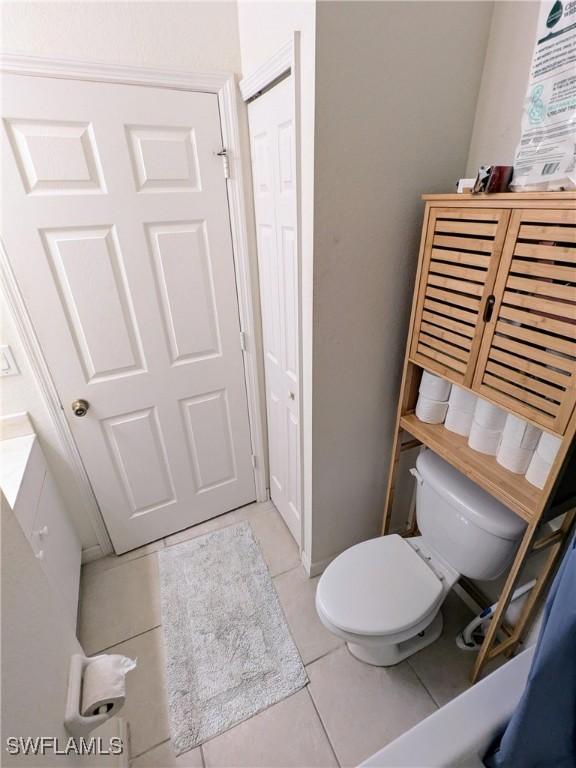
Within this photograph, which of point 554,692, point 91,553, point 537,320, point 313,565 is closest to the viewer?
point 554,692

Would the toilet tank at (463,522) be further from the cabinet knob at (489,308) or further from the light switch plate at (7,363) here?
the light switch plate at (7,363)

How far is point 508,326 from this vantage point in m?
0.93

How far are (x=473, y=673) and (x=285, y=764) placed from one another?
0.71 metres

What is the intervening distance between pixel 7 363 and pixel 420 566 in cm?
170

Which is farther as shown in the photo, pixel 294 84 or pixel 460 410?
pixel 460 410

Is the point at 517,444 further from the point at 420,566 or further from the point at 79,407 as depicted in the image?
the point at 79,407

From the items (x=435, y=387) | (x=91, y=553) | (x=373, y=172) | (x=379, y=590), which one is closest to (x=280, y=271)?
(x=373, y=172)

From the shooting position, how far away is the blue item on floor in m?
0.58

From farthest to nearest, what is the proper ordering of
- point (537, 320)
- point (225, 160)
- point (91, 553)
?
point (91, 553), point (225, 160), point (537, 320)

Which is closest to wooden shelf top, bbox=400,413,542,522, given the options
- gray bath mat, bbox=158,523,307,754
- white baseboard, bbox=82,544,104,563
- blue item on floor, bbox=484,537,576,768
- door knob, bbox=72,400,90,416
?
blue item on floor, bbox=484,537,576,768

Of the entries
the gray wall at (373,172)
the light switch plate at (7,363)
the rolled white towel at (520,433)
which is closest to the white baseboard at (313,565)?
the gray wall at (373,172)

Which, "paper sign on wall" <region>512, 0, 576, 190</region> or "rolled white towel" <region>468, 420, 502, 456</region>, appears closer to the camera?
"paper sign on wall" <region>512, 0, 576, 190</region>

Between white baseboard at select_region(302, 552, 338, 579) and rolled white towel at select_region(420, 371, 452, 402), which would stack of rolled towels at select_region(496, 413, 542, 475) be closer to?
rolled white towel at select_region(420, 371, 452, 402)

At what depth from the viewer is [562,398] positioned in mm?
828
